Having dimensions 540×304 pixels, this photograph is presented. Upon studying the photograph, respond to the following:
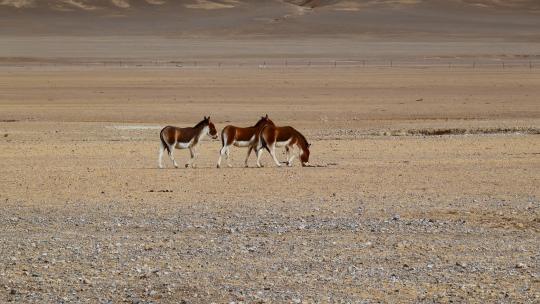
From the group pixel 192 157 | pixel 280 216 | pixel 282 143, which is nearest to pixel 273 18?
pixel 282 143

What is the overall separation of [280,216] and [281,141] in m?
5.29

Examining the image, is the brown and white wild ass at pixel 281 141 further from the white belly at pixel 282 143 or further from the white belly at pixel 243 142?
the white belly at pixel 243 142

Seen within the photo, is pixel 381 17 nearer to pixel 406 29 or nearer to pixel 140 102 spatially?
pixel 406 29

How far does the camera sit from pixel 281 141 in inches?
692

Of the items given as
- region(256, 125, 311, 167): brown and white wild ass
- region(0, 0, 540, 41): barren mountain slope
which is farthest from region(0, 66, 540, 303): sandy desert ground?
region(0, 0, 540, 41): barren mountain slope

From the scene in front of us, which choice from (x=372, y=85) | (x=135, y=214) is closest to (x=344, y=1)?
(x=372, y=85)

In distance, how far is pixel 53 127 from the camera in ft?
89.4

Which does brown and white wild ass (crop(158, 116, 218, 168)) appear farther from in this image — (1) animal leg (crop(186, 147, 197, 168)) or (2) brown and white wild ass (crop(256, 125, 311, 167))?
(2) brown and white wild ass (crop(256, 125, 311, 167))

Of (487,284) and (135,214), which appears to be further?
(135,214)

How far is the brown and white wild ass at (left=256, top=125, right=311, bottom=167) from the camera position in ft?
57.0

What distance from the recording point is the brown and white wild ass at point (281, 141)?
683 inches

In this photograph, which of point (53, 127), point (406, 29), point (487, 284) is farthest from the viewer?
point (406, 29)

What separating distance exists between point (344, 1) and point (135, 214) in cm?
15644

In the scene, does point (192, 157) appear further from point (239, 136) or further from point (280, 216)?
point (280, 216)
